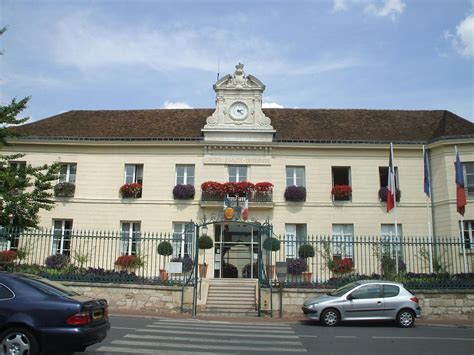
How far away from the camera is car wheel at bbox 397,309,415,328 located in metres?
13.9

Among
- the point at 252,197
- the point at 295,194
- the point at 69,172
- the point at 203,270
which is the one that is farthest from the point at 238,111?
the point at 69,172

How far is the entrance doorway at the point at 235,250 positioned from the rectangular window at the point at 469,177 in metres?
10.6

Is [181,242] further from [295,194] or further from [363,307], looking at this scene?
[363,307]

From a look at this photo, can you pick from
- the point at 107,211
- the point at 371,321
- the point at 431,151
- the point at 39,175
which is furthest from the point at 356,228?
the point at 39,175

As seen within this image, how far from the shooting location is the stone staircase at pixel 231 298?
54.7ft

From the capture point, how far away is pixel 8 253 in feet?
64.5

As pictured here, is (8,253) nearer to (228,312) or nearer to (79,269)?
(79,269)

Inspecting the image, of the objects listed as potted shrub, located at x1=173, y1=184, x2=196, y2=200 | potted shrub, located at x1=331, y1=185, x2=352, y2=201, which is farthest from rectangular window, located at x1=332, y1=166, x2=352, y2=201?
potted shrub, located at x1=173, y1=184, x2=196, y2=200

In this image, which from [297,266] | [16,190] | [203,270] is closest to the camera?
[16,190]

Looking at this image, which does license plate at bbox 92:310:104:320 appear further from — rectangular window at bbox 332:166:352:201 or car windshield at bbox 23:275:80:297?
rectangular window at bbox 332:166:352:201

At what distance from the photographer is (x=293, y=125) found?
25.6 m

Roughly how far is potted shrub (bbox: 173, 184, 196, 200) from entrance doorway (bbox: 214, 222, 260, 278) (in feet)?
7.00

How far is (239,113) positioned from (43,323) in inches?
726

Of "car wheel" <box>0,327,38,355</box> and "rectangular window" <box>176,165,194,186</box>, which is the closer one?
"car wheel" <box>0,327,38,355</box>
